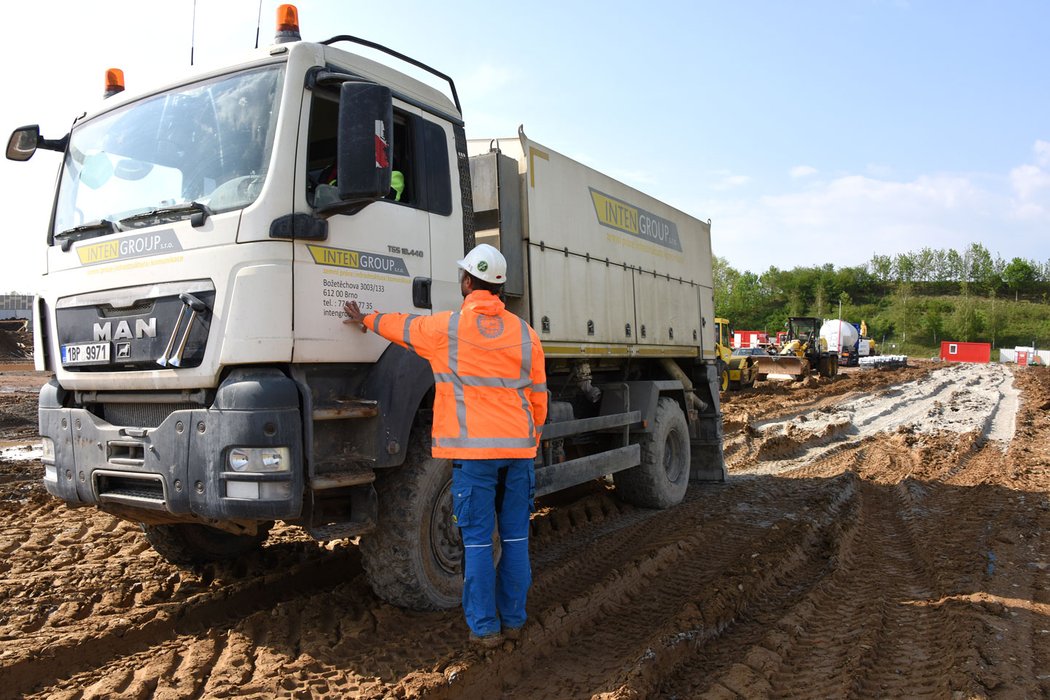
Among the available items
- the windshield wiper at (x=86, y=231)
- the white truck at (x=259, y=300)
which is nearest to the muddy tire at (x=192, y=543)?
the white truck at (x=259, y=300)

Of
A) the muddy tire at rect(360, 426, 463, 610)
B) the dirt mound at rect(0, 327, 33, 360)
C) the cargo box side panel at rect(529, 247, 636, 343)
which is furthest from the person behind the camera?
the dirt mound at rect(0, 327, 33, 360)

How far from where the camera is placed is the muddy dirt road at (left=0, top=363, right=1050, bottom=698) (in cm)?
344

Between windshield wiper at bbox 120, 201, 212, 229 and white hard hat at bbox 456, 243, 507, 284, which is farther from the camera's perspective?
white hard hat at bbox 456, 243, 507, 284

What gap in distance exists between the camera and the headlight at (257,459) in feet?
11.0

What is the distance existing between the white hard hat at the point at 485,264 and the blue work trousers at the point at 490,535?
933 mm

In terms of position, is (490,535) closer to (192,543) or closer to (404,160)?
(404,160)

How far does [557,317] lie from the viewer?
5734 millimetres

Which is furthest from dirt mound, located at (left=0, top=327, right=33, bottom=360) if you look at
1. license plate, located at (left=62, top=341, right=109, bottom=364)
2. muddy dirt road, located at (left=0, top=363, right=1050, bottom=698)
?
license plate, located at (left=62, top=341, right=109, bottom=364)

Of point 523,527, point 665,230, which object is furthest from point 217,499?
point 665,230

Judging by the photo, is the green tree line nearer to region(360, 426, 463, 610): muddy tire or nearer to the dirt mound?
the dirt mound

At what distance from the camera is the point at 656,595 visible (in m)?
4.82

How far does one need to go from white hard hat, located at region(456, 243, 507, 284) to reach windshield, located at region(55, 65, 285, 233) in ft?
3.52

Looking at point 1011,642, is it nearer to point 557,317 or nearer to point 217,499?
point 557,317

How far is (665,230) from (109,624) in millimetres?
5985
